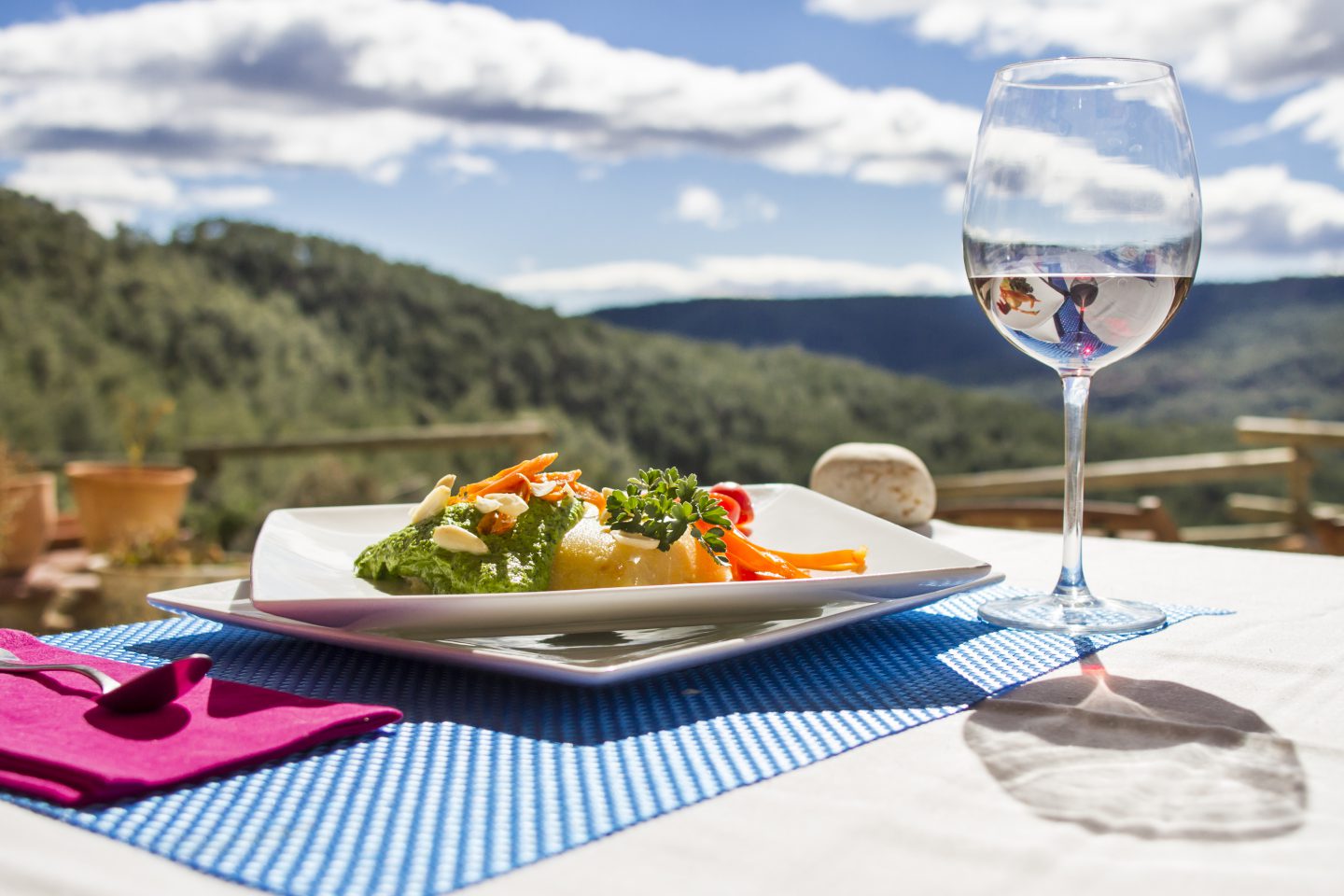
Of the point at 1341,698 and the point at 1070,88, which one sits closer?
the point at 1341,698

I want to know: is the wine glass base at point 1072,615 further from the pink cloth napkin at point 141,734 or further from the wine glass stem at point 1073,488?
the pink cloth napkin at point 141,734

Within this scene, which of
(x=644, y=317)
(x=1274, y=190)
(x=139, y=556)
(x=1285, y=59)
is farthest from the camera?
(x=644, y=317)

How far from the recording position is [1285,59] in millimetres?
21219

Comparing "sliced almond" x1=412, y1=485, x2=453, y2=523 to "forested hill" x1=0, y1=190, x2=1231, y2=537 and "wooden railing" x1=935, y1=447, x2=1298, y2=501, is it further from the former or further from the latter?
"forested hill" x1=0, y1=190, x2=1231, y2=537

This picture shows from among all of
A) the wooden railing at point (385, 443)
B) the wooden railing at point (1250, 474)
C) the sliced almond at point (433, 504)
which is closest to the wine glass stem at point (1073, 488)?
the sliced almond at point (433, 504)

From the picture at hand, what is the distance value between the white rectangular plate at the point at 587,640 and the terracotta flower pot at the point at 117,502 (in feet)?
17.0

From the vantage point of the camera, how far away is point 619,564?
0.90 meters

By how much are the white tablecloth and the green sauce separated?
364 millimetres

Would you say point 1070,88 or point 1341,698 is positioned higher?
point 1070,88

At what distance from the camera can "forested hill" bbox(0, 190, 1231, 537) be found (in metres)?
14.9

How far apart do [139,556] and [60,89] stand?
52.4 feet

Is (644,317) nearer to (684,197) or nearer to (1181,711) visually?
(684,197)

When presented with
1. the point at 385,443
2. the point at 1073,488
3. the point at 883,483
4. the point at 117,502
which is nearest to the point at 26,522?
the point at 117,502

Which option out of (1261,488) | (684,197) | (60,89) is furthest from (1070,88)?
(684,197)
